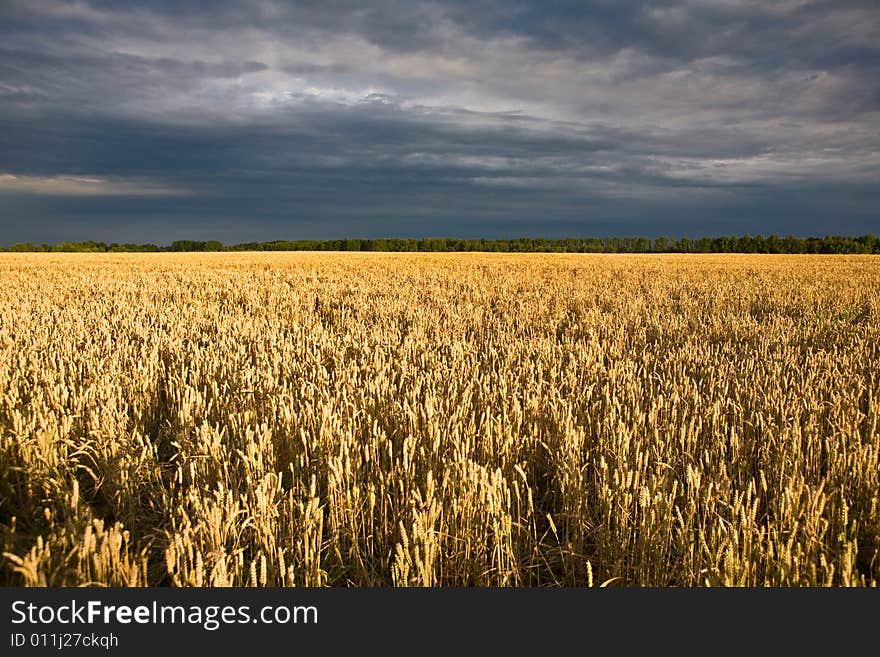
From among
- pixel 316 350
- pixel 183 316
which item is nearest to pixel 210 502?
pixel 316 350

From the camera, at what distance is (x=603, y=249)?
322 feet

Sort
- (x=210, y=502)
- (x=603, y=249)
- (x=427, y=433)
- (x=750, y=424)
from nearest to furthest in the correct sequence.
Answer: (x=210, y=502) < (x=427, y=433) < (x=750, y=424) < (x=603, y=249)

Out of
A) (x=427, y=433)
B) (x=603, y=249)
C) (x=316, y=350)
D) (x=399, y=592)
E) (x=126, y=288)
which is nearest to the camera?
(x=399, y=592)

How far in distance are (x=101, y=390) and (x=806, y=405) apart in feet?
16.3

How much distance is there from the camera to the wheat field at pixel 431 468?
7.81 ft

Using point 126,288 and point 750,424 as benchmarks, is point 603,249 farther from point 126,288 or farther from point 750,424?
point 750,424

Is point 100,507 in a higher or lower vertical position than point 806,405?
lower

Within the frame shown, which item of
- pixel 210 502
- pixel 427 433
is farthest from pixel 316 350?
pixel 210 502

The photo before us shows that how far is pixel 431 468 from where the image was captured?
3.02m

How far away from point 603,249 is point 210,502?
100517mm

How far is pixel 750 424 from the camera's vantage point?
147 inches

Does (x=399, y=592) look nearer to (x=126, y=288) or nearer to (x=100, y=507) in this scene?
(x=100, y=507)

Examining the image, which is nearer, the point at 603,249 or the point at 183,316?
the point at 183,316

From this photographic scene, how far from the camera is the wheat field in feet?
7.81
